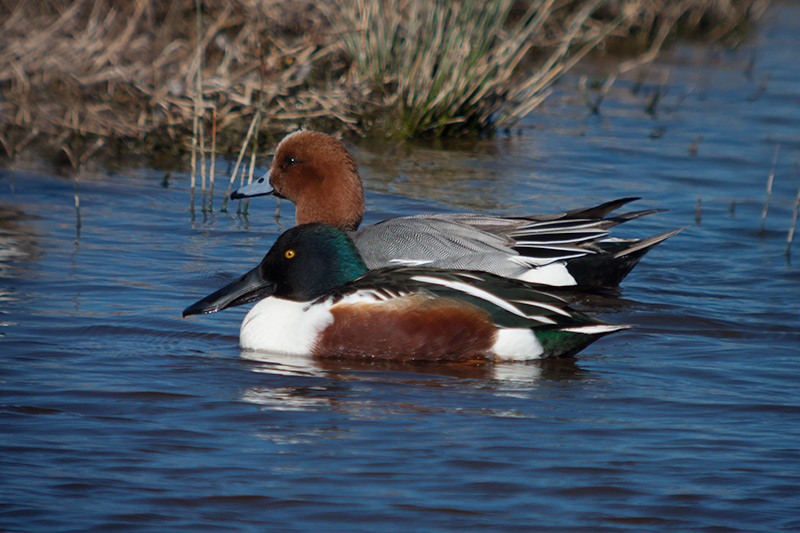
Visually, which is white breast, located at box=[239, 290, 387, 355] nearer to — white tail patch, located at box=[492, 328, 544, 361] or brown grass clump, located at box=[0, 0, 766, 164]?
white tail patch, located at box=[492, 328, 544, 361]

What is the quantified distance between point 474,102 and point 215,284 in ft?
12.3

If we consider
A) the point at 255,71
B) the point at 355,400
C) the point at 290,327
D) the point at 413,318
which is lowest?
the point at 355,400

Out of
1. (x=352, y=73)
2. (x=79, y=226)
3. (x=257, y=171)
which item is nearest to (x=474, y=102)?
(x=352, y=73)

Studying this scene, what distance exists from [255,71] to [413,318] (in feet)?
15.6

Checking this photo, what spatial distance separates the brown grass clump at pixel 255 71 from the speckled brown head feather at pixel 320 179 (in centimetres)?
149

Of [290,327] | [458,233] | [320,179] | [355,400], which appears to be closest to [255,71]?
[320,179]

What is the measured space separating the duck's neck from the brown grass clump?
1.69 meters

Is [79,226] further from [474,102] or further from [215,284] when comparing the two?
[474,102]

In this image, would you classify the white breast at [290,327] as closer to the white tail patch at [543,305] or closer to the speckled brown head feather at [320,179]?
the white tail patch at [543,305]

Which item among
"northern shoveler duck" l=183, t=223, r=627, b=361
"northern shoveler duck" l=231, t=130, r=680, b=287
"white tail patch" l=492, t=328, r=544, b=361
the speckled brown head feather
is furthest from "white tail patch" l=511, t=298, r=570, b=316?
the speckled brown head feather

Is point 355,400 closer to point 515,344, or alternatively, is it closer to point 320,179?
point 515,344

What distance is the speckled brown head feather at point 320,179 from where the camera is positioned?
6008 millimetres

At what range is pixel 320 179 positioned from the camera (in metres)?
6.03

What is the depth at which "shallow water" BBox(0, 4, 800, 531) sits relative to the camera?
3293 millimetres
